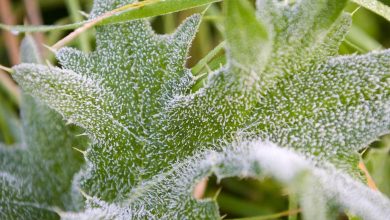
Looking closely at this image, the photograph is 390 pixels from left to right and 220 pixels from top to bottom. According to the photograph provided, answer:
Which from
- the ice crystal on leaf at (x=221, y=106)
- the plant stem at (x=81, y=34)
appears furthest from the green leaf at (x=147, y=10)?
the plant stem at (x=81, y=34)

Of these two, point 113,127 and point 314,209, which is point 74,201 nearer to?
point 113,127

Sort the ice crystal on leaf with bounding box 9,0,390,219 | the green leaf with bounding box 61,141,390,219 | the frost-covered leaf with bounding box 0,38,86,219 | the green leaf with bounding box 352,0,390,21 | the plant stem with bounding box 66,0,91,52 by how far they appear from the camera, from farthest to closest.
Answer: the plant stem with bounding box 66,0,91,52, the frost-covered leaf with bounding box 0,38,86,219, the green leaf with bounding box 352,0,390,21, the ice crystal on leaf with bounding box 9,0,390,219, the green leaf with bounding box 61,141,390,219

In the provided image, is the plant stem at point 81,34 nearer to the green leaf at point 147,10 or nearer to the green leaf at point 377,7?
the green leaf at point 147,10

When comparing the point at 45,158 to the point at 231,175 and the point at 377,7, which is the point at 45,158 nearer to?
the point at 231,175

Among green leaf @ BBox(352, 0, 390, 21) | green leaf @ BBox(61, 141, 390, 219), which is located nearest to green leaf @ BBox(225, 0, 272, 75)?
green leaf @ BBox(61, 141, 390, 219)

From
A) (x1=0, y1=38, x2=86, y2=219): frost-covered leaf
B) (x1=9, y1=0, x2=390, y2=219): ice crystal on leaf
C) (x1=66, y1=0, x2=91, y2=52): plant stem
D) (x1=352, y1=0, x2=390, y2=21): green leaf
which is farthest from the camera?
(x1=66, y1=0, x2=91, y2=52): plant stem

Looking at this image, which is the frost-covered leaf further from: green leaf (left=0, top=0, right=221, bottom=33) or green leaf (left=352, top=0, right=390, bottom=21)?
green leaf (left=352, top=0, right=390, bottom=21)

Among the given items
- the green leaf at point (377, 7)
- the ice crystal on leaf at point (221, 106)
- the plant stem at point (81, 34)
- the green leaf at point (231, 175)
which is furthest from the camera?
the plant stem at point (81, 34)
